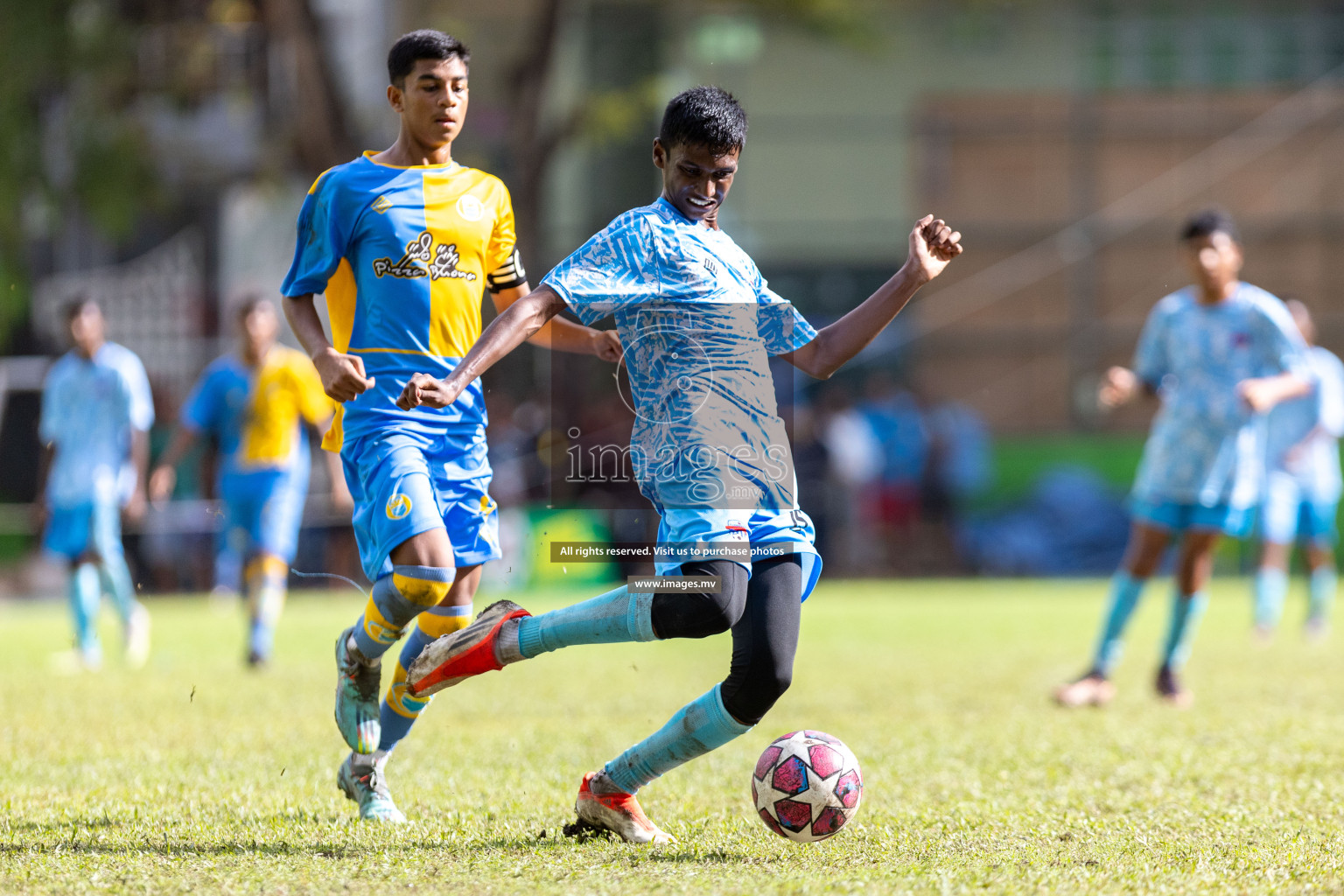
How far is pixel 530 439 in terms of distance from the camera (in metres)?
17.6

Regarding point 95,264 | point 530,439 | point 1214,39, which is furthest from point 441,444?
point 1214,39

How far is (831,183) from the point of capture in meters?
25.2

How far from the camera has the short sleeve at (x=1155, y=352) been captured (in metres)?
8.07

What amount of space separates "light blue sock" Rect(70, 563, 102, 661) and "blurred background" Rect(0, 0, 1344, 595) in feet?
19.3

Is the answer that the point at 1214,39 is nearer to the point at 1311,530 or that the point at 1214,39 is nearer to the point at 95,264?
the point at 1311,530

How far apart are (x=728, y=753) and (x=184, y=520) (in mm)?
13011

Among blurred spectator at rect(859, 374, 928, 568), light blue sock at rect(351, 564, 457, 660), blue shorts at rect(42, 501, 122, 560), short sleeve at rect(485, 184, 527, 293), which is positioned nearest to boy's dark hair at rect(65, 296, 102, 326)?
blue shorts at rect(42, 501, 122, 560)

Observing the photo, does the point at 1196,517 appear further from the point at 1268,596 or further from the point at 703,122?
the point at 703,122

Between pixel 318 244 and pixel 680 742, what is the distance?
1.85m

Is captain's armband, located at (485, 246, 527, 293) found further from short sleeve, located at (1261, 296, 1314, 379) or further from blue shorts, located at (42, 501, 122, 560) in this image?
blue shorts, located at (42, 501, 122, 560)

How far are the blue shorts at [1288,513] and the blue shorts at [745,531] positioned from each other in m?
8.81

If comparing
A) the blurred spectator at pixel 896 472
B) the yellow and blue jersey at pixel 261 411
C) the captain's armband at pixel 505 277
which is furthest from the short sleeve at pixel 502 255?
the blurred spectator at pixel 896 472

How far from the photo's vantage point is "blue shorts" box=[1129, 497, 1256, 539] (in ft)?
25.9

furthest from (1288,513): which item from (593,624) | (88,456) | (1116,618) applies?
(593,624)
